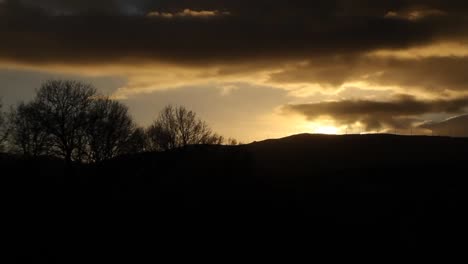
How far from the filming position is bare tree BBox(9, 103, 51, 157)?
203ft

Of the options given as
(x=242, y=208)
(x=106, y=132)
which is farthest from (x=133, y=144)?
(x=242, y=208)

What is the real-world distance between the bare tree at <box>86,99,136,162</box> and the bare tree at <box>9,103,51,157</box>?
540 cm

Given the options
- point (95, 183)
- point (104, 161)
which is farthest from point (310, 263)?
point (104, 161)

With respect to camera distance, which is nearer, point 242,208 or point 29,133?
point 242,208

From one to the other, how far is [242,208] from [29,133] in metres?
35.3

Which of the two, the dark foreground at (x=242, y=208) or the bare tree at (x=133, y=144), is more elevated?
the bare tree at (x=133, y=144)

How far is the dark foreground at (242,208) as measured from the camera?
102 ft

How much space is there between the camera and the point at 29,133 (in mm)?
62969

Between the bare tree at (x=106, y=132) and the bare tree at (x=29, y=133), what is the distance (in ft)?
17.7

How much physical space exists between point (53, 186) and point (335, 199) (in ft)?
86.5

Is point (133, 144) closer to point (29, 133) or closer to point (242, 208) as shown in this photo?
point (29, 133)

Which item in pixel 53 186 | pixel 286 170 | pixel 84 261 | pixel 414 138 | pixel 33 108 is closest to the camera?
pixel 84 261

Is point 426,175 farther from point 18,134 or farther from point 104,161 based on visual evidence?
point 18,134

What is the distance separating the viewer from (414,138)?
2704 inches
